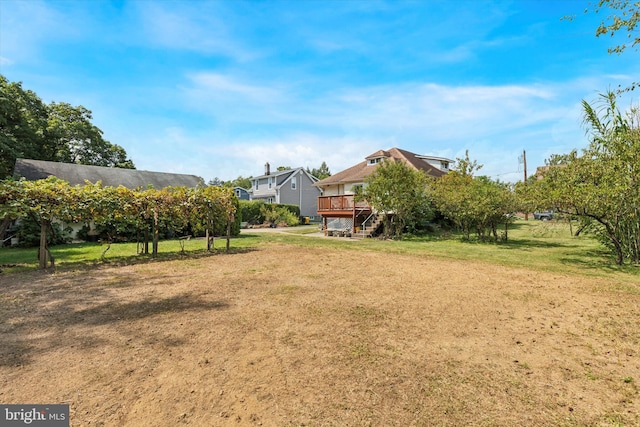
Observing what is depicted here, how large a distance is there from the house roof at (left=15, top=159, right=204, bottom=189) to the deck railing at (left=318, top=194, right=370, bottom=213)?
9119 millimetres

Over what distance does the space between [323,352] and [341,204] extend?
59.6 ft

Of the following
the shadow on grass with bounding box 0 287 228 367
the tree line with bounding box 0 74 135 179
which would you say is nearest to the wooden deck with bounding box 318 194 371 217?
the shadow on grass with bounding box 0 287 228 367

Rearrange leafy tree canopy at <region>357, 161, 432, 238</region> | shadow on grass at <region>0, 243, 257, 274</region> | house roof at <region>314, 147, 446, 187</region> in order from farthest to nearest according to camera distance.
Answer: house roof at <region>314, 147, 446, 187</region>, leafy tree canopy at <region>357, 161, 432, 238</region>, shadow on grass at <region>0, 243, 257, 274</region>

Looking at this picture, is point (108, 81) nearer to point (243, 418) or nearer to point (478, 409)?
point (243, 418)

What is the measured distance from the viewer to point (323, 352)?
3785 millimetres

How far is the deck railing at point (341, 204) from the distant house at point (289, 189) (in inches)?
672

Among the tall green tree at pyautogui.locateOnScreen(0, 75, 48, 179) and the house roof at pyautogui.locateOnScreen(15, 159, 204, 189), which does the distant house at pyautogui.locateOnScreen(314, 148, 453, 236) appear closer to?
the house roof at pyautogui.locateOnScreen(15, 159, 204, 189)

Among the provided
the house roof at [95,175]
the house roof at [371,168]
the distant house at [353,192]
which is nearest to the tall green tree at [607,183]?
the distant house at [353,192]

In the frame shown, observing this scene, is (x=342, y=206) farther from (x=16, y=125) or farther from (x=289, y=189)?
(x=16, y=125)

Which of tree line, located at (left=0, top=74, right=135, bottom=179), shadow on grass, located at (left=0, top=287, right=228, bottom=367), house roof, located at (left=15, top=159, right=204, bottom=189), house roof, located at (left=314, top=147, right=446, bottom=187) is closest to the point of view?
shadow on grass, located at (left=0, top=287, right=228, bottom=367)

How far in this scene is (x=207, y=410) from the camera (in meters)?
2.66

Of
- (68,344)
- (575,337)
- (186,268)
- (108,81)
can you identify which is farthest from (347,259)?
(108,81)

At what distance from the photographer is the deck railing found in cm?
2089

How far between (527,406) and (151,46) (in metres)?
14.2
